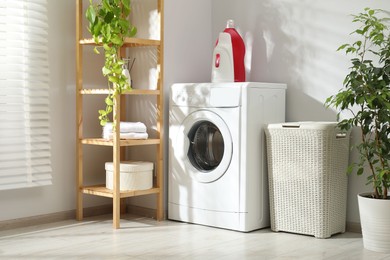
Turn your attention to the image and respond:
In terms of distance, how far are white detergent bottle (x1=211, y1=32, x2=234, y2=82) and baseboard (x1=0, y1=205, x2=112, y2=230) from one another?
3.70 feet

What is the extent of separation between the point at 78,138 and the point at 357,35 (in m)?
1.73

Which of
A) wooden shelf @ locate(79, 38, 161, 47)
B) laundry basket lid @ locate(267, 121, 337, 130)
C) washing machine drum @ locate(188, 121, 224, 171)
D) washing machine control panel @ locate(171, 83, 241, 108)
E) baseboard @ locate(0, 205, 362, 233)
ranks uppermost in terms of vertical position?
wooden shelf @ locate(79, 38, 161, 47)

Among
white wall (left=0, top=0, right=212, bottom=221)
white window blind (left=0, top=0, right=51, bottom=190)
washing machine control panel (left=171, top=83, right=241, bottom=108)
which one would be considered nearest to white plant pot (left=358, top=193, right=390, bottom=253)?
washing machine control panel (left=171, top=83, right=241, bottom=108)

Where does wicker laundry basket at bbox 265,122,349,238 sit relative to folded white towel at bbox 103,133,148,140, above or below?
below

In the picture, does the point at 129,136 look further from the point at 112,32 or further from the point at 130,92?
the point at 112,32

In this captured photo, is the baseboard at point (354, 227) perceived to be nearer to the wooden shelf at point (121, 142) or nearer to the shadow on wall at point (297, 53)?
the shadow on wall at point (297, 53)

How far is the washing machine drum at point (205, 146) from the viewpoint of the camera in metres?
3.60

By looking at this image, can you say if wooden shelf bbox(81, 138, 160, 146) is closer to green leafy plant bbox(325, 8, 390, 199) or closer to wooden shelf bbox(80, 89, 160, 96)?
wooden shelf bbox(80, 89, 160, 96)

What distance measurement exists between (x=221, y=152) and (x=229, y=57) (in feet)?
1.87

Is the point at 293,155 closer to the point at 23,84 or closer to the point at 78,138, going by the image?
the point at 78,138

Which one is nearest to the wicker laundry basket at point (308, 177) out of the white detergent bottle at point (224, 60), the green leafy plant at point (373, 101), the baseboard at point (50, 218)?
the green leafy plant at point (373, 101)

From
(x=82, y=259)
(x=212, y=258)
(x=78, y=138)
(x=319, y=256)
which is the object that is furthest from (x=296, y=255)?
(x=78, y=138)

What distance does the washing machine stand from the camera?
3.35 metres

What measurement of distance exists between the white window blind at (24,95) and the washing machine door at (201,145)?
0.81m
